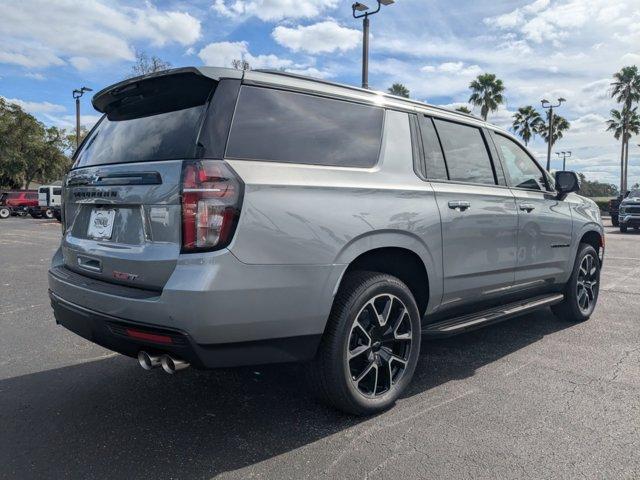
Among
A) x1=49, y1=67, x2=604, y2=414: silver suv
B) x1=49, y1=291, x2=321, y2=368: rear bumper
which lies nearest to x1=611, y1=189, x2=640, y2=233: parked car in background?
x1=49, y1=67, x2=604, y2=414: silver suv

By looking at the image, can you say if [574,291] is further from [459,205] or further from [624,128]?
[624,128]

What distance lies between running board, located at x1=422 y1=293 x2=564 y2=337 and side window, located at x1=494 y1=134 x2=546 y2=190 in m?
1.02

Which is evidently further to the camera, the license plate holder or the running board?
the running board

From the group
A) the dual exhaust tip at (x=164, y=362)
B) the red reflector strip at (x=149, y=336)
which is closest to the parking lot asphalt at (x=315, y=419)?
the dual exhaust tip at (x=164, y=362)

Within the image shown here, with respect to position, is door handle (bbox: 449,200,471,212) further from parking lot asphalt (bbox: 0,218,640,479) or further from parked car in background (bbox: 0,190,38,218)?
parked car in background (bbox: 0,190,38,218)

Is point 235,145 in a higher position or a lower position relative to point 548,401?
higher

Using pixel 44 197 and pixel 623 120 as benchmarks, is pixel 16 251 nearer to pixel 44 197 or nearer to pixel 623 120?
pixel 44 197

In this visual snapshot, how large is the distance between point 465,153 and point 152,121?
2355 mm

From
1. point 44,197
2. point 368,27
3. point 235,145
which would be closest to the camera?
point 235,145

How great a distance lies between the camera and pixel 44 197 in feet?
104

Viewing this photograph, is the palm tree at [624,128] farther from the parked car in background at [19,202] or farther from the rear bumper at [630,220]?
the parked car in background at [19,202]

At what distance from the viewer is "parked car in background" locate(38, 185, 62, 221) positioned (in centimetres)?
3139

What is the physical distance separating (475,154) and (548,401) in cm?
193

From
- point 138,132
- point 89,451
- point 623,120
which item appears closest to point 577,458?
point 89,451
